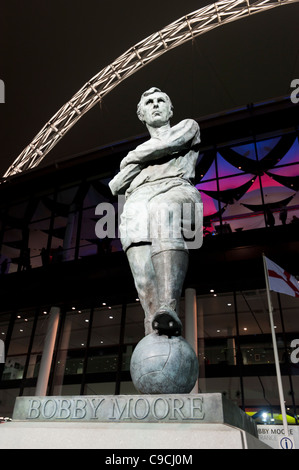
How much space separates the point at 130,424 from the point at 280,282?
30.4ft

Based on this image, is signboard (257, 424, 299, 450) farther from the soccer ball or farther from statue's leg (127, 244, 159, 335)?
the soccer ball

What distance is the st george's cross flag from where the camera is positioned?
34.0ft

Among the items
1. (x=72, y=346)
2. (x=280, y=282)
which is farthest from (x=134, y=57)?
(x=72, y=346)

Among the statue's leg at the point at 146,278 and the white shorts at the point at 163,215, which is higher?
the white shorts at the point at 163,215

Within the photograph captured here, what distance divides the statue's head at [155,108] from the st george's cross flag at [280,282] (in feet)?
23.8

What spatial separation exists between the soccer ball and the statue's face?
2.46 m

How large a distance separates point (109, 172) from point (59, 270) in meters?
7.18

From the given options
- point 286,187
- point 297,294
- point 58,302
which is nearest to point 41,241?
point 58,302

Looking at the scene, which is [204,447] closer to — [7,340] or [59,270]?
[59,270]

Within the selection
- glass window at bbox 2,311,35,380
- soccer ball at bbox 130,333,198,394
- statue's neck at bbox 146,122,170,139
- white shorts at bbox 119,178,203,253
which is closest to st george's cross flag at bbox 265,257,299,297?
statue's neck at bbox 146,122,170,139

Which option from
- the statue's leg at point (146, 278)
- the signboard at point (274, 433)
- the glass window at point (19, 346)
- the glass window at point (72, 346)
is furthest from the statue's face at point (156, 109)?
the glass window at point (19, 346)

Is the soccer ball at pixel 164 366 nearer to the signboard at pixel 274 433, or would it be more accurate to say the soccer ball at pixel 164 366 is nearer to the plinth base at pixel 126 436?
the plinth base at pixel 126 436

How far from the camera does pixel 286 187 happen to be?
766 inches

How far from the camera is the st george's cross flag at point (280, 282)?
10.4 meters
